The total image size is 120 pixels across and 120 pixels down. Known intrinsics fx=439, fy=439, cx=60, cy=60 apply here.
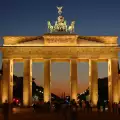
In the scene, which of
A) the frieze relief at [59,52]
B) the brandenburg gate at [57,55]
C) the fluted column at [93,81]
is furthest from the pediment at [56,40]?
the fluted column at [93,81]

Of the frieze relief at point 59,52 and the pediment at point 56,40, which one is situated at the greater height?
the pediment at point 56,40

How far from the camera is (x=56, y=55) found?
8206cm

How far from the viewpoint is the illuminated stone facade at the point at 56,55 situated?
8188 cm

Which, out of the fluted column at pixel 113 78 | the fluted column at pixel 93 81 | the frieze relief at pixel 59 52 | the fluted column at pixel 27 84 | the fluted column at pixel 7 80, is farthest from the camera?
the fluted column at pixel 93 81

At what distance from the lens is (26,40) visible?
8288 centimetres

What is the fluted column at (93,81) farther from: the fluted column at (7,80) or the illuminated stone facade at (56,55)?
the fluted column at (7,80)

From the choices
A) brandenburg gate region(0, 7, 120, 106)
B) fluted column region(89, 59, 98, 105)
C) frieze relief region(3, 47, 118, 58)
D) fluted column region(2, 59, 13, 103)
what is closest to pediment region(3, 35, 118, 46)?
brandenburg gate region(0, 7, 120, 106)

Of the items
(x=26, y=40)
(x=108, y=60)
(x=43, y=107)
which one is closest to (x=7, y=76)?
(x=26, y=40)

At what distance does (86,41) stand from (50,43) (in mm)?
6810

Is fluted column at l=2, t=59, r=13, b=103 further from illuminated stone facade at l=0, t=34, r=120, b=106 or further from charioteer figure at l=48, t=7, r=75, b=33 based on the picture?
charioteer figure at l=48, t=7, r=75, b=33

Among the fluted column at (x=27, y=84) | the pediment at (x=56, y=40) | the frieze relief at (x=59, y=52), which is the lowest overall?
the fluted column at (x=27, y=84)

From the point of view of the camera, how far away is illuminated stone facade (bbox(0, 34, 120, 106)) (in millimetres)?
81875

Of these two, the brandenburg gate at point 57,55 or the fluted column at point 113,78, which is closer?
the brandenburg gate at point 57,55

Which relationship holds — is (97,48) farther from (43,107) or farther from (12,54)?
(43,107)
